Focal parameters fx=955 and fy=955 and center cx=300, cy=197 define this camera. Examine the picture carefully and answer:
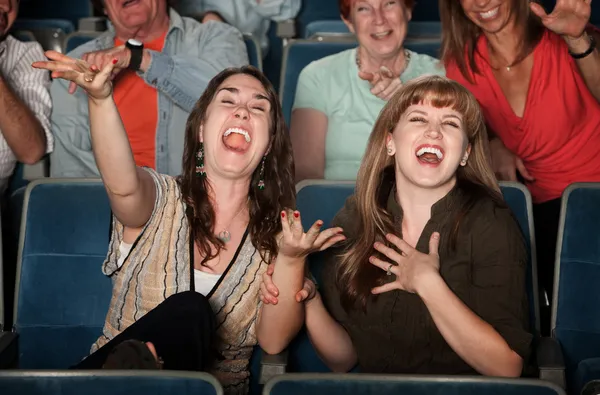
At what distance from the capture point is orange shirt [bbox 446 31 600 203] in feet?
7.48

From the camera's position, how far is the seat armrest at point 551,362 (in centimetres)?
160

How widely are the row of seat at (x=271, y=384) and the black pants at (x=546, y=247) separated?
37.1 inches

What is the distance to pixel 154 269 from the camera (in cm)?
176

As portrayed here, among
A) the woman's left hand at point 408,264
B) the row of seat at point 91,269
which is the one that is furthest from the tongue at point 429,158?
the row of seat at point 91,269

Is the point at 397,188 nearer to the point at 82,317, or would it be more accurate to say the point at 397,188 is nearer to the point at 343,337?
the point at 343,337

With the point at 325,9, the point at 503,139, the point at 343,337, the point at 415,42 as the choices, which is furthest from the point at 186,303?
the point at 325,9

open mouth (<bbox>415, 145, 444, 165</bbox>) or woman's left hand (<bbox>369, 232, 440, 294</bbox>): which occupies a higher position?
open mouth (<bbox>415, 145, 444, 165</bbox>)

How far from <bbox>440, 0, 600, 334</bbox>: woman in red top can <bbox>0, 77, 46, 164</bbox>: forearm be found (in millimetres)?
1074

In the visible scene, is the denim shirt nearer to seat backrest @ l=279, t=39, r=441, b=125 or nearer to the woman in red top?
seat backrest @ l=279, t=39, r=441, b=125

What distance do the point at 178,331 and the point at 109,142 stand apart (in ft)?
1.10

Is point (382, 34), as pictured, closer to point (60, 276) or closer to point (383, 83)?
point (383, 83)

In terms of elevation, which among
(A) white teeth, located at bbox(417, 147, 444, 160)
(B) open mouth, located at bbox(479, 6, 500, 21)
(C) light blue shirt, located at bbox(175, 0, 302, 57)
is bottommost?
(C) light blue shirt, located at bbox(175, 0, 302, 57)

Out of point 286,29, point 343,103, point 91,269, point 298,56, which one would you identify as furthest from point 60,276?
point 286,29

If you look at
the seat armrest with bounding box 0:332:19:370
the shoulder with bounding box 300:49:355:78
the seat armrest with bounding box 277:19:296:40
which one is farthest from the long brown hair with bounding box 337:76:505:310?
the seat armrest with bounding box 277:19:296:40
